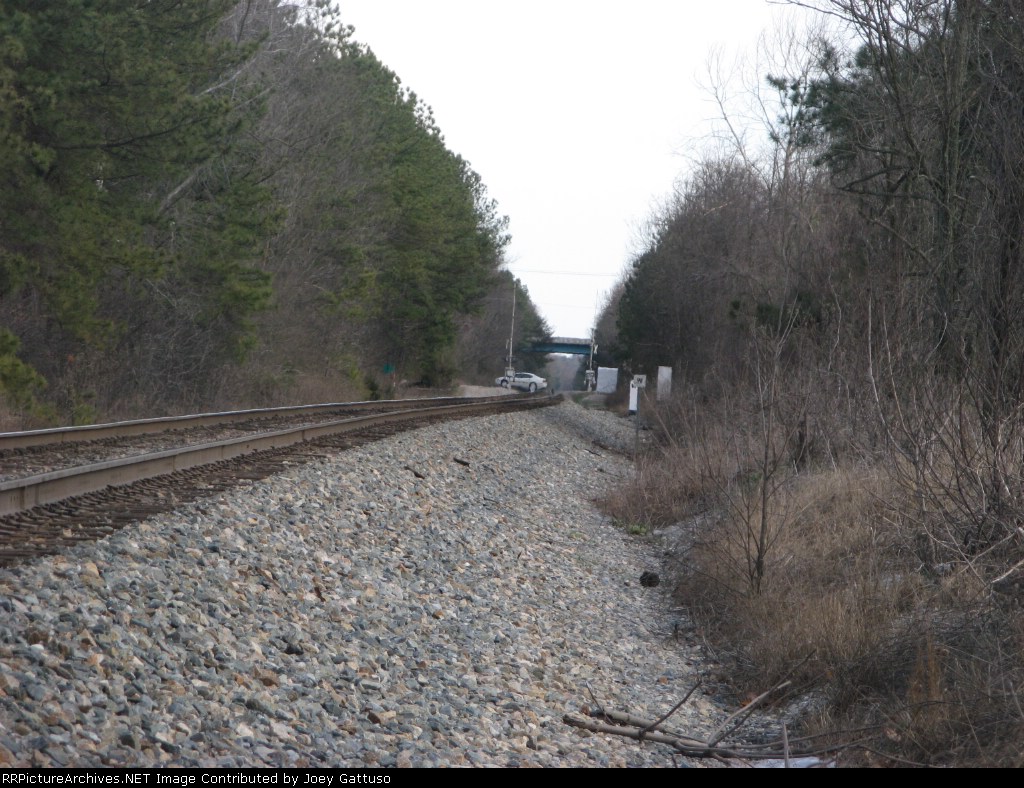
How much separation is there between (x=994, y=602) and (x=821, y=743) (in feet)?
5.71

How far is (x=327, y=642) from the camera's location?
6.40 meters

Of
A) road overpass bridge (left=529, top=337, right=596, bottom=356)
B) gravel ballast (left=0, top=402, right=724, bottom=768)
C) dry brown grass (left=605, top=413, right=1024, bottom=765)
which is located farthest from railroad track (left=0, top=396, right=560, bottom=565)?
road overpass bridge (left=529, top=337, right=596, bottom=356)

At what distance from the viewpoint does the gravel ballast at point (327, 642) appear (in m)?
4.63

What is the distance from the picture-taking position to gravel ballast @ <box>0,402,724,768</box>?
4.63m

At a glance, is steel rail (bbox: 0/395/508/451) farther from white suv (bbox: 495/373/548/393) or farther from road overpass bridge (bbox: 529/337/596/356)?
road overpass bridge (bbox: 529/337/596/356)

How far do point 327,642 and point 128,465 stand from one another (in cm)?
404

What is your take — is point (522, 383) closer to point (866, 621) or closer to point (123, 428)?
point (123, 428)

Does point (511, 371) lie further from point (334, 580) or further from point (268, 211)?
point (334, 580)

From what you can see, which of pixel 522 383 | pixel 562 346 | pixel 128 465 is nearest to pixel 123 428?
pixel 128 465

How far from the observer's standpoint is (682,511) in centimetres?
1714

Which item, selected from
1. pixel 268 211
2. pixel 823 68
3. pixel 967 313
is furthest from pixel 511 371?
pixel 967 313

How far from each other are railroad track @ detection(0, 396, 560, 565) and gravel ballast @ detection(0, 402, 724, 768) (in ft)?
1.15

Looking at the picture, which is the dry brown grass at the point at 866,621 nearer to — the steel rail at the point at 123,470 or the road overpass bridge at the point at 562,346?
the steel rail at the point at 123,470

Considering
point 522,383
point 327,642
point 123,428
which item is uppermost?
point 123,428
